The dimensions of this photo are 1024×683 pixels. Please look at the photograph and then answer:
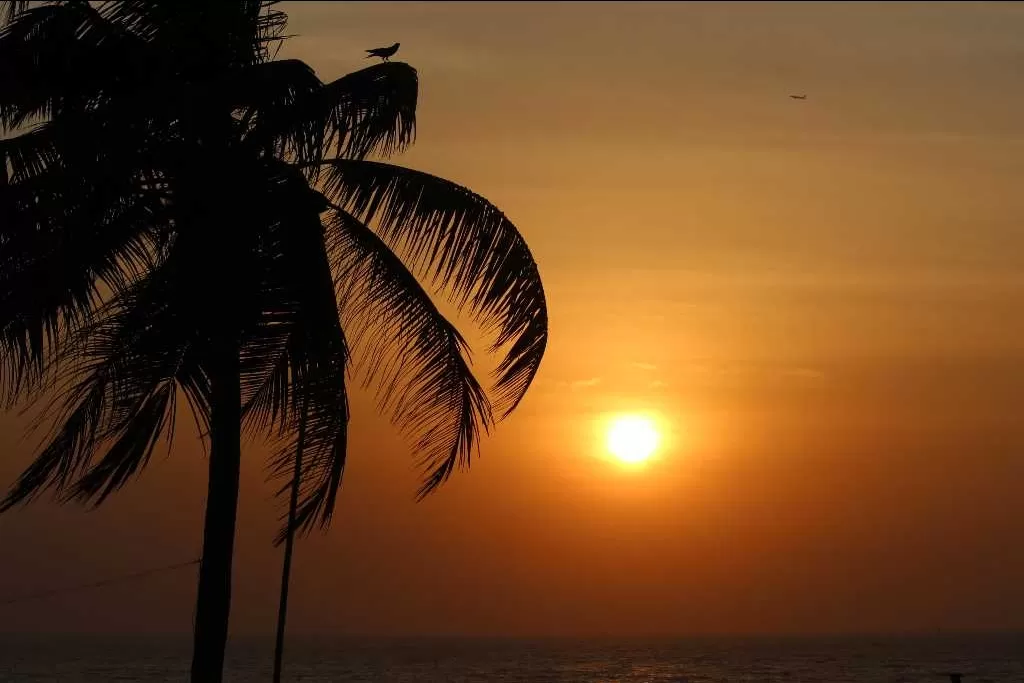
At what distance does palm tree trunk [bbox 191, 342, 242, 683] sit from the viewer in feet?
48.4

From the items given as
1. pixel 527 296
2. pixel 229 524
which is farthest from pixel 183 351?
pixel 527 296

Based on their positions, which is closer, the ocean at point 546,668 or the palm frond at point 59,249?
the palm frond at point 59,249

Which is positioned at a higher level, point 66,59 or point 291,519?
point 66,59

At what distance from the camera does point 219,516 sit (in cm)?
1517

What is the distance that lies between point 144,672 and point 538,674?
30.6m

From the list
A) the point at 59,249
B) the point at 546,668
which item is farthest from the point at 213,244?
the point at 546,668

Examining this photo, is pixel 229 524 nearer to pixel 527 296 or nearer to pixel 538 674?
pixel 527 296

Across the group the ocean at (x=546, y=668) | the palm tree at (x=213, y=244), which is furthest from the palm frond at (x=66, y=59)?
the ocean at (x=546, y=668)

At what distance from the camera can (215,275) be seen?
1509cm

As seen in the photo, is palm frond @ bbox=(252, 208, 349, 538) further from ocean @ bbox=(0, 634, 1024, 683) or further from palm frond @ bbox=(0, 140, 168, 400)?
ocean @ bbox=(0, 634, 1024, 683)

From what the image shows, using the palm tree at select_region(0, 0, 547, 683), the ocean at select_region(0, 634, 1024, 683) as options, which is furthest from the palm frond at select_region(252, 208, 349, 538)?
the ocean at select_region(0, 634, 1024, 683)

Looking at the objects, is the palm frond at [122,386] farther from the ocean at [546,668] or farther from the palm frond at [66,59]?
the ocean at [546,668]

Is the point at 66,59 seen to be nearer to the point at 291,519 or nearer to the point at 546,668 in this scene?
the point at 291,519

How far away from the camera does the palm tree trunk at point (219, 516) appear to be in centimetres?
1477
